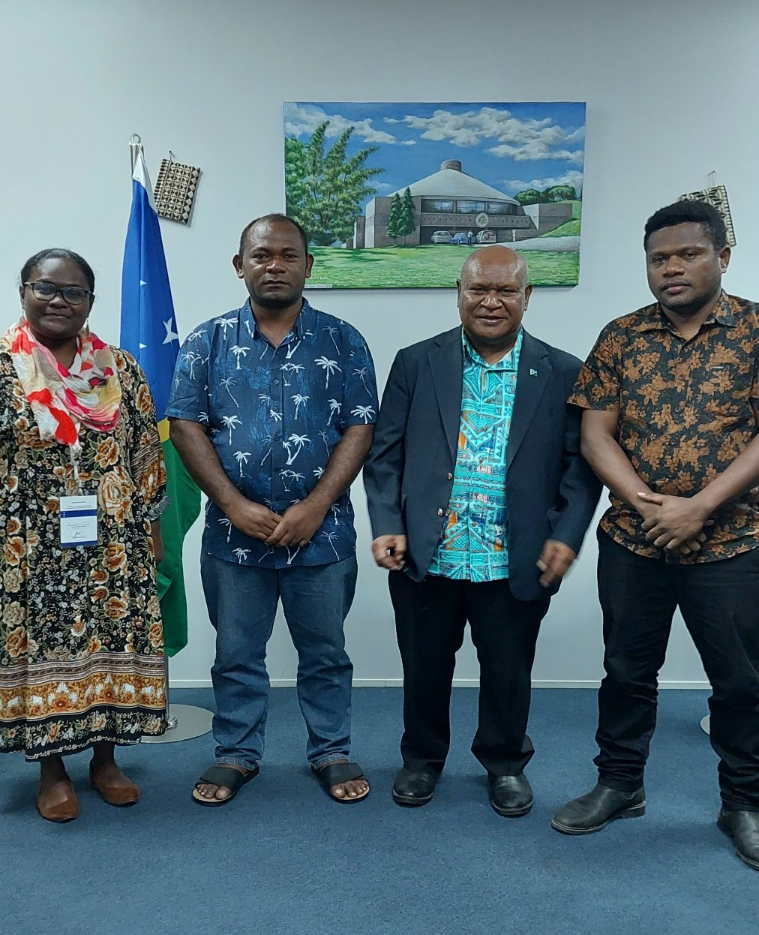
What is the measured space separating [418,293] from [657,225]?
4.48 ft

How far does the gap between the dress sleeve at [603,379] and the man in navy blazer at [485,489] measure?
6 cm

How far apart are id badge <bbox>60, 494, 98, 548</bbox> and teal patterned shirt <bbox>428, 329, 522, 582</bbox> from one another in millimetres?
951

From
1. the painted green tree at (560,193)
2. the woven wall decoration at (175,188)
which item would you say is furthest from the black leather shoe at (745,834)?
the woven wall decoration at (175,188)

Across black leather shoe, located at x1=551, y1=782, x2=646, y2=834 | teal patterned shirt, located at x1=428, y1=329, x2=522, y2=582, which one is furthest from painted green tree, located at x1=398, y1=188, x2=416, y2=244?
black leather shoe, located at x1=551, y1=782, x2=646, y2=834

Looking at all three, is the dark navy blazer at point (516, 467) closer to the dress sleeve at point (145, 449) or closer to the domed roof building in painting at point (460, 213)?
the dress sleeve at point (145, 449)

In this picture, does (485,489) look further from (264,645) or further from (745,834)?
(745,834)

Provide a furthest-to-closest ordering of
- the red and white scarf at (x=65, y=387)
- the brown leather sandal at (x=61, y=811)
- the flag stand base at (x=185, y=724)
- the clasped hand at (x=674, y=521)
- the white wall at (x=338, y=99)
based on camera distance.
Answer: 1. the white wall at (x=338, y=99)
2. the flag stand base at (x=185, y=724)
3. the brown leather sandal at (x=61, y=811)
4. the red and white scarf at (x=65, y=387)
5. the clasped hand at (x=674, y=521)

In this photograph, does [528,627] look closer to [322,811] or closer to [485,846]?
[485,846]

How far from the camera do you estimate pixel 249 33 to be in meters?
3.27

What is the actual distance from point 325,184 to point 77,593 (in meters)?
1.87

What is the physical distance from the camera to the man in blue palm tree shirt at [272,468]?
2391mm

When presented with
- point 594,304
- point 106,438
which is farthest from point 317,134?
point 106,438

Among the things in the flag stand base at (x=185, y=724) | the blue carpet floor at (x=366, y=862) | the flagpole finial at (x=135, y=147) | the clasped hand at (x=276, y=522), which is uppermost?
the flagpole finial at (x=135, y=147)

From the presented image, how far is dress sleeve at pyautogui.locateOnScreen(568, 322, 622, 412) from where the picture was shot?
2213 millimetres
